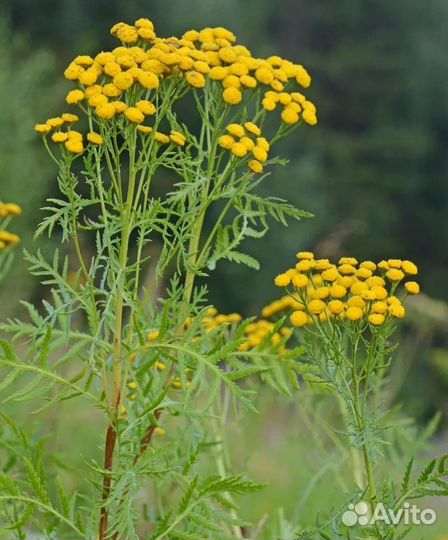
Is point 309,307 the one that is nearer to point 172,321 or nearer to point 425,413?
point 172,321

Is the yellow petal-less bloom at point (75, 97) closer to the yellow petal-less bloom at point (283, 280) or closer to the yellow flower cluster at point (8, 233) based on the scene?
the yellow petal-less bloom at point (283, 280)

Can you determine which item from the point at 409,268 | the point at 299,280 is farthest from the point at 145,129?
the point at 409,268

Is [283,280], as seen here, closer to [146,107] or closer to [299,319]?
[299,319]

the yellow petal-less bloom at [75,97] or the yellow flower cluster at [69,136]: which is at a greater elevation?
the yellow petal-less bloom at [75,97]

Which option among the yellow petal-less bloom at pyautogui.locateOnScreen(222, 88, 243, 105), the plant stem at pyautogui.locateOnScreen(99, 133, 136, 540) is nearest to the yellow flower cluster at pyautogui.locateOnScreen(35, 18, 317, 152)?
the yellow petal-less bloom at pyautogui.locateOnScreen(222, 88, 243, 105)

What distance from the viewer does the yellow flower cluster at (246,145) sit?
7.72 ft

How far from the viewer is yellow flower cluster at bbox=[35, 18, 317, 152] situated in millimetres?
2198

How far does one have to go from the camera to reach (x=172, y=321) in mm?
2367

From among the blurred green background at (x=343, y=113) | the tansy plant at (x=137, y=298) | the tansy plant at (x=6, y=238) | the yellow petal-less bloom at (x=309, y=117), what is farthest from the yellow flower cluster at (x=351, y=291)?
the blurred green background at (x=343, y=113)

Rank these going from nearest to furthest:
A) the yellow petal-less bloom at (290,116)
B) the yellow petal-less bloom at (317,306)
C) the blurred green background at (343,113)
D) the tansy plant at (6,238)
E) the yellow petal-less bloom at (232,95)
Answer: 1. the yellow petal-less bloom at (317,306)
2. the yellow petal-less bloom at (232,95)
3. the yellow petal-less bloom at (290,116)
4. the tansy plant at (6,238)
5. the blurred green background at (343,113)

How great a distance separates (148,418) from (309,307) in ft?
1.63

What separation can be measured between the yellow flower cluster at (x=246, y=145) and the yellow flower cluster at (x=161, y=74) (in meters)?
0.02

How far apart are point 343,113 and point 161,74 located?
30.4 metres

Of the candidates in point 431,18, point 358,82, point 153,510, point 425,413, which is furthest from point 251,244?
point 153,510
